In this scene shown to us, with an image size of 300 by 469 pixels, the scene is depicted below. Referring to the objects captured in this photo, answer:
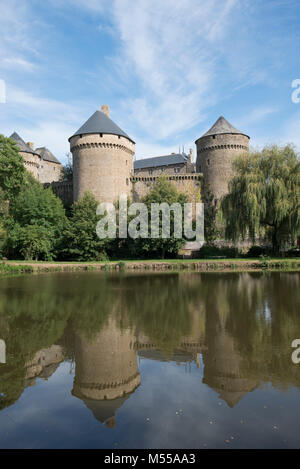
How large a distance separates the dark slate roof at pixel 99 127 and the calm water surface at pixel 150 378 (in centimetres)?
2537

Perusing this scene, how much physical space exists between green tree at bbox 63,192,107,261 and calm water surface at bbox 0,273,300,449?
704 inches

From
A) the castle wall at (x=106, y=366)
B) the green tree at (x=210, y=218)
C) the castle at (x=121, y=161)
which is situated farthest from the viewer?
the castle at (x=121, y=161)

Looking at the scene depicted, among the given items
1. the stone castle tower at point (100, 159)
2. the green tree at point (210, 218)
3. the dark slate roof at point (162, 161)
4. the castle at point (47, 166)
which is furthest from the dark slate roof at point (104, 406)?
the dark slate roof at point (162, 161)

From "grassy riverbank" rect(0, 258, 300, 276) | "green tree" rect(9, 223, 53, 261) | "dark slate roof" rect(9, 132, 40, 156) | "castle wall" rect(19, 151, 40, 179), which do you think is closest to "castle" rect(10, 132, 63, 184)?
"castle wall" rect(19, 151, 40, 179)

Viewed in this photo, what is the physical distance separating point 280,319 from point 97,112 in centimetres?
3047

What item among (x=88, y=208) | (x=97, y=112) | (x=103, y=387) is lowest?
(x=103, y=387)

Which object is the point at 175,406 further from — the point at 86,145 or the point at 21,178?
the point at 86,145

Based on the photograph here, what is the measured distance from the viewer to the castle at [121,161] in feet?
100

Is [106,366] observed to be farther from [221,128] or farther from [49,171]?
[49,171]

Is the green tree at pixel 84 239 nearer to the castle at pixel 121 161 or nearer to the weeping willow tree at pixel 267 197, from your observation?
the castle at pixel 121 161

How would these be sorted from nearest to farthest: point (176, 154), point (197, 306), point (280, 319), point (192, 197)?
point (280, 319) < point (197, 306) < point (192, 197) < point (176, 154)

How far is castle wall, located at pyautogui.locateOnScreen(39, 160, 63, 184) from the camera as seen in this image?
3932 cm

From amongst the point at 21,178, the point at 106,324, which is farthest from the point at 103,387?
the point at 21,178
